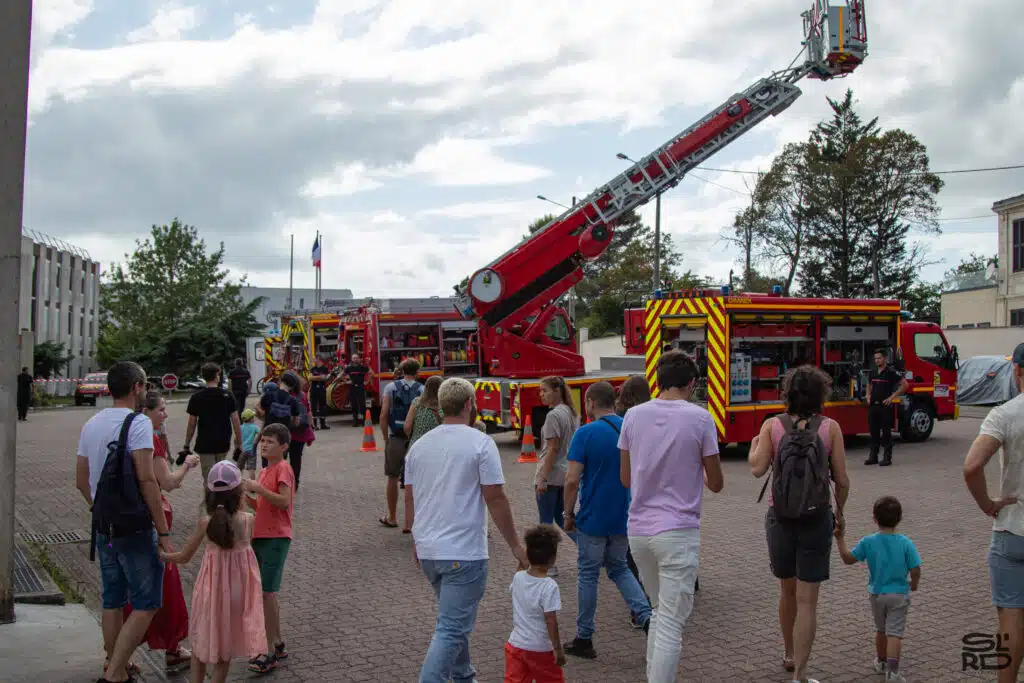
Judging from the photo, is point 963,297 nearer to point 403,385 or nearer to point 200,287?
point 403,385

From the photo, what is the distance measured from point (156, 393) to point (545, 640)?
453 cm

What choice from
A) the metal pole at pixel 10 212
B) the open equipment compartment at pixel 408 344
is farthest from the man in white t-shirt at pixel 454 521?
the open equipment compartment at pixel 408 344

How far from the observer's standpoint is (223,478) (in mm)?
5398

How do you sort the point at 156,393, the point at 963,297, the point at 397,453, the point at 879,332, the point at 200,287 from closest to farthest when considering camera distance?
the point at 156,393 < the point at 397,453 < the point at 879,332 < the point at 963,297 < the point at 200,287

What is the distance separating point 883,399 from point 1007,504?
11.0 meters

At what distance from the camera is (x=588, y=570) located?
6.36 meters

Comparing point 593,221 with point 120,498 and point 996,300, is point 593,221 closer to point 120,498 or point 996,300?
point 120,498

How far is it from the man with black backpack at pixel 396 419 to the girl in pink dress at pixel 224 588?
494 centimetres

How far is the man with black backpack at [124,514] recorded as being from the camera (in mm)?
5562

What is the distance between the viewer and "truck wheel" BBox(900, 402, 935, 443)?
18703mm

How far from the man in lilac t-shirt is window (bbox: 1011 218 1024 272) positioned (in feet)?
117

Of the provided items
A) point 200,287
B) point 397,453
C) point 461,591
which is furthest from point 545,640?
point 200,287

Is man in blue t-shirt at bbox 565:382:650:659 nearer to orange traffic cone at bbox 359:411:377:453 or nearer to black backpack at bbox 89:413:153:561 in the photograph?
black backpack at bbox 89:413:153:561

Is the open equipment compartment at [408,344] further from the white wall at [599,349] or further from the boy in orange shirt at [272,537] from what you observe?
the boy in orange shirt at [272,537]
